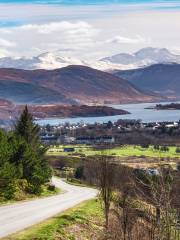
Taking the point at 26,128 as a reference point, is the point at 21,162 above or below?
below

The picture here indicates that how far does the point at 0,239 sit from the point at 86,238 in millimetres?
4962

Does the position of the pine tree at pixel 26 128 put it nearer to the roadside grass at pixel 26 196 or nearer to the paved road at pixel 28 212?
the roadside grass at pixel 26 196

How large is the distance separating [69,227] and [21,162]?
50.9ft

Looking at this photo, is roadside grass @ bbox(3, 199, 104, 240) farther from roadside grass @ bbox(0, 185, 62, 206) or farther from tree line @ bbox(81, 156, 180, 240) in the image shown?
roadside grass @ bbox(0, 185, 62, 206)

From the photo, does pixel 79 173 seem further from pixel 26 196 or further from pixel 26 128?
pixel 26 196

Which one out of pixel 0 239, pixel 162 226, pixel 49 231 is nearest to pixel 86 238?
pixel 49 231

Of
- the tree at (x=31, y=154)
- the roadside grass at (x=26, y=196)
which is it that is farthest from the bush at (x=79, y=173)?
the roadside grass at (x=26, y=196)

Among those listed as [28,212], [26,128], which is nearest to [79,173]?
[26,128]

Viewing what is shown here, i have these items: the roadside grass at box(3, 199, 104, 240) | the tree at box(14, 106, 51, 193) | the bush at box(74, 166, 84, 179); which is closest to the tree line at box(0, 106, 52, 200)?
the tree at box(14, 106, 51, 193)

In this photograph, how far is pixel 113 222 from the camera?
2827cm

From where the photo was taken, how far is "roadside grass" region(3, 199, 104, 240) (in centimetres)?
2312

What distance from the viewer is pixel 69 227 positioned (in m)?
26.3

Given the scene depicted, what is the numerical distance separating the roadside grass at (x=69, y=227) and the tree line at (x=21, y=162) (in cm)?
423

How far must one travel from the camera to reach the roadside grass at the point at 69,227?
910 inches
